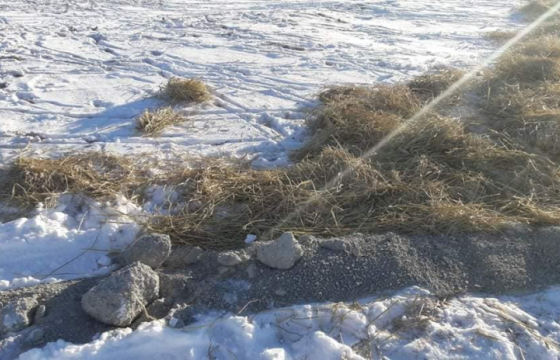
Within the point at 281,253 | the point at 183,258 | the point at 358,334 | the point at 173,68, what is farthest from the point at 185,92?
the point at 358,334

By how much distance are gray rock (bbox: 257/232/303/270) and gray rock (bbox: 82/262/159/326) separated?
65 centimetres

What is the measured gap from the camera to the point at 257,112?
5.23 meters

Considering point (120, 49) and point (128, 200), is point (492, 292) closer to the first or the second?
point (128, 200)

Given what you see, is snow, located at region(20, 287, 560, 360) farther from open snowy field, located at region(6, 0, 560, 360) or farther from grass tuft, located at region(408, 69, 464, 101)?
grass tuft, located at region(408, 69, 464, 101)

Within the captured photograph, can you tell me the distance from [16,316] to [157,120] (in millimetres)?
2565

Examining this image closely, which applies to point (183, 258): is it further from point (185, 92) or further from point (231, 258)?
point (185, 92)

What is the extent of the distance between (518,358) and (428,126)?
237 centimetres

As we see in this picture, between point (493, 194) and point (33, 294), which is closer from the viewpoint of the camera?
point (33, 294)

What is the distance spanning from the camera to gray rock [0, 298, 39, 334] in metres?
2.43

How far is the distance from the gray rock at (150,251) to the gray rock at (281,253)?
1.86 ft

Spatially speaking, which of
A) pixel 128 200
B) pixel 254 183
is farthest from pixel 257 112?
pixel 128 200

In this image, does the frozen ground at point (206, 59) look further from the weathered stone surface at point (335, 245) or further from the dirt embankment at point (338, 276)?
the dirt embankment at point (338, 276)

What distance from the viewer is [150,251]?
2.88 metres

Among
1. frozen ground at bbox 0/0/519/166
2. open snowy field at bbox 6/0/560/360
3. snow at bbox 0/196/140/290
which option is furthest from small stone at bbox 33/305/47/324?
frozen ground at bbox 0/0/519/166
